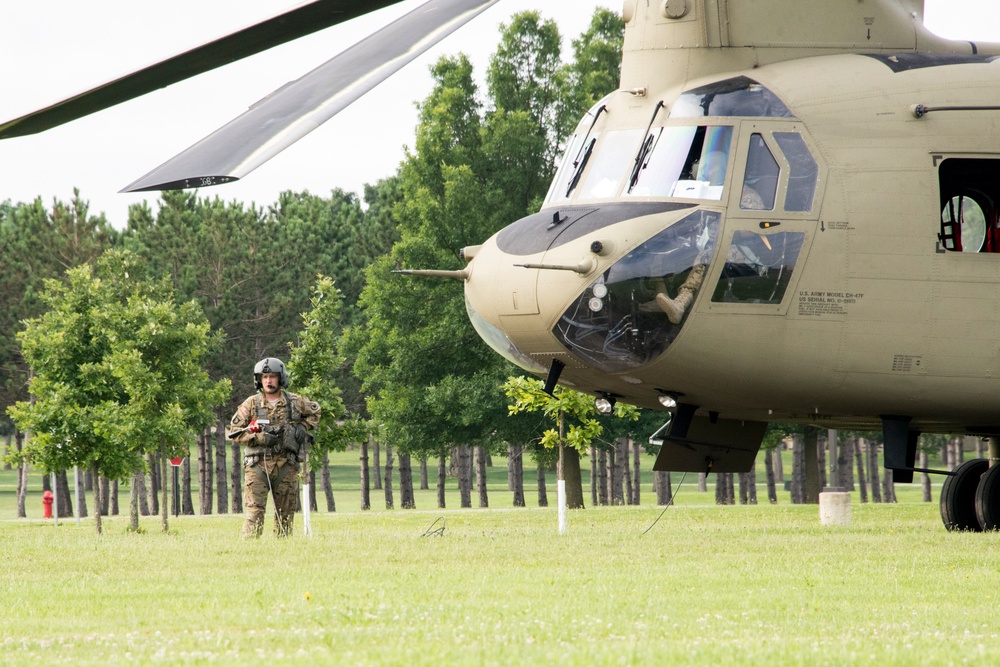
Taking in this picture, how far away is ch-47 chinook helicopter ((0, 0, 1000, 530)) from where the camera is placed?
12875mm

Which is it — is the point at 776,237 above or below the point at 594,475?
above

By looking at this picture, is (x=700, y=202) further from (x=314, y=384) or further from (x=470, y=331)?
(x=470, y=331)

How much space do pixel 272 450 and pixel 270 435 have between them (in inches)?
7.0

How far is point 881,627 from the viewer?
7.71m

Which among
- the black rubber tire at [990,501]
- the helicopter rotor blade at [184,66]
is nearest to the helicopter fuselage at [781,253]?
the black rubber tire at [990,501]

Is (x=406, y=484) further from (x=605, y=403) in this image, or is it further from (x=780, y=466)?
(x=605, y=403)

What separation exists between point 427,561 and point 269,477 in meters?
3.61

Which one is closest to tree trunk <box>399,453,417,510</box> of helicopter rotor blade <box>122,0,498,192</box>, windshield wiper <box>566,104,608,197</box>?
windshield wiper <box>566,104,608,197</box>

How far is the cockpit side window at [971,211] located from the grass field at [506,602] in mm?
3009

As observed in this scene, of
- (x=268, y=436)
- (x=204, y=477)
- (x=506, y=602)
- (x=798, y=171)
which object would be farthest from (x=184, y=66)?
(x=204, y=477)

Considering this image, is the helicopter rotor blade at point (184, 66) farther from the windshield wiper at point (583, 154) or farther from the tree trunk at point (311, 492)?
the tree trunk at point (311, 492)

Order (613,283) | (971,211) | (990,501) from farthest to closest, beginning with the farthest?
(990,501), (971,211), (613,283)

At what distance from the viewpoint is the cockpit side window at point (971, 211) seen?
14.0 metres

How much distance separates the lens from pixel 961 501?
53.6 ft
